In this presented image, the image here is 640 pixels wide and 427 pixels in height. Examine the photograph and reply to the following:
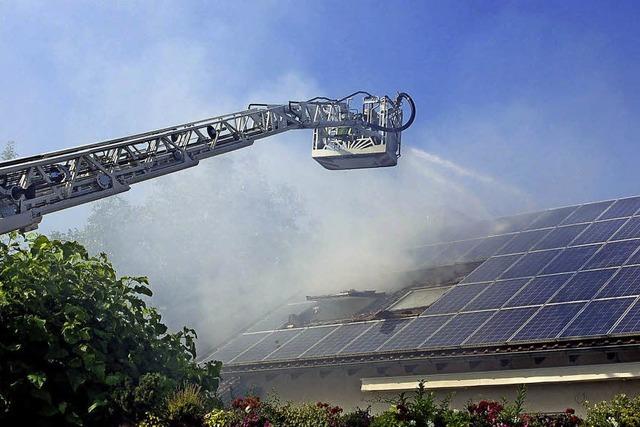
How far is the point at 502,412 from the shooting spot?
13305mm

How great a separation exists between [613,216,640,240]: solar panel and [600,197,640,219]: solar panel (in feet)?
3.58

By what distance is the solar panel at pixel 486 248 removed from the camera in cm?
2827

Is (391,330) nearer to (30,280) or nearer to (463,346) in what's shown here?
(463,346)

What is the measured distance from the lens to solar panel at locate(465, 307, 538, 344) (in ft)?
65.7

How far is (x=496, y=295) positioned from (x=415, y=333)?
8.50 feet

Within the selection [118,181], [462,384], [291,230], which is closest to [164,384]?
[118,181]

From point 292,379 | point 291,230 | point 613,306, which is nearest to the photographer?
point 613,306

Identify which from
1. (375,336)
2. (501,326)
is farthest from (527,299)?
(375,336)

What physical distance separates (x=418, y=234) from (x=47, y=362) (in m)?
25.3

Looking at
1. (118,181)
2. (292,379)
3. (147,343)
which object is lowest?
(292,379)

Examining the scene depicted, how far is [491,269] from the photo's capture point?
84.1 feet

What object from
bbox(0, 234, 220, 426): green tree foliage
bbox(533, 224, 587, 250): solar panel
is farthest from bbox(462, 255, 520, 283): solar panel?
bbox(0, 234, 220, 426): green tree foliage

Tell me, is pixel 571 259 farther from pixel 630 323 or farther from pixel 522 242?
pixel 630 323

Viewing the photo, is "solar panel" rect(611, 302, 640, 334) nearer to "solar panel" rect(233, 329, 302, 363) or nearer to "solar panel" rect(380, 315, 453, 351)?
"solar panel" rect(380, 315, 453, 351)
